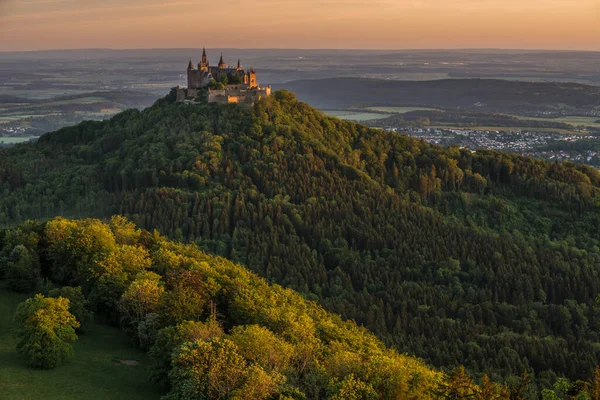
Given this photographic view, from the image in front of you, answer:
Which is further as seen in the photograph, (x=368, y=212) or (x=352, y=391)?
(x=368, y=212)

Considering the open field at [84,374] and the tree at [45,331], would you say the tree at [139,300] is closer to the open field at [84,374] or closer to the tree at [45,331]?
the open field at [84,374]

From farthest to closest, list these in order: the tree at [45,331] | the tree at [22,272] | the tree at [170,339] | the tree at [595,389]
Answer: the tree at [22,272]
the tree at [45,331]
the tree at [170,339]
the tree at [595,389]

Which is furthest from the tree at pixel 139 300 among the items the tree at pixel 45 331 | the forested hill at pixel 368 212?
the forested hill at pixel 368 212

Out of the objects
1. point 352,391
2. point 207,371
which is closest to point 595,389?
point 352,391

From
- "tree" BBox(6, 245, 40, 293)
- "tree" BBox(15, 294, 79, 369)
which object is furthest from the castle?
"tree" BBox(15, 294, 79, 369)

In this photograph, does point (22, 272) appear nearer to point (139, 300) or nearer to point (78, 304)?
point (78, 304)

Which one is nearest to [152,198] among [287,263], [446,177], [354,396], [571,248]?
[287,263]

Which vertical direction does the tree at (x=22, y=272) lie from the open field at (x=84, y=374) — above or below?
above
